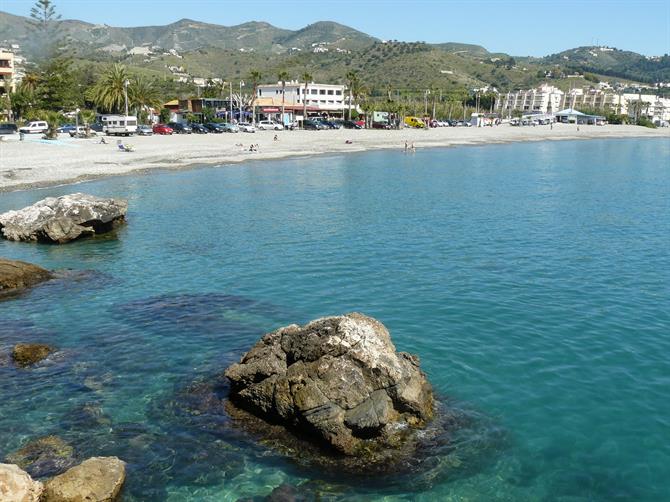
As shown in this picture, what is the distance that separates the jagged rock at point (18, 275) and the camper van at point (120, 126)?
69.3 metres

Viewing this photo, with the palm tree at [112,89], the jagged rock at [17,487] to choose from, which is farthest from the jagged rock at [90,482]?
the palm tree at [112,89]

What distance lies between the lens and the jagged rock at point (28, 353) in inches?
679

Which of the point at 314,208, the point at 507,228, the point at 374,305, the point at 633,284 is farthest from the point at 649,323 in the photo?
the point at 314,208

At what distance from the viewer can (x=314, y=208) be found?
143 ft

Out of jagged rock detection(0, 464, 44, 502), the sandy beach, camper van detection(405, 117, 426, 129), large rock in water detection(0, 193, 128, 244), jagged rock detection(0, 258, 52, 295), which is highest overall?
camper van detection(405, 117, 426, 129)

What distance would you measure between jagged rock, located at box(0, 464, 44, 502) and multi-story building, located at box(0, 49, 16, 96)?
428 feet

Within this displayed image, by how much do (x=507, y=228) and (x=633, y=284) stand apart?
12.1 m

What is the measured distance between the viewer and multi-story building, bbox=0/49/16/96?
12381 cm

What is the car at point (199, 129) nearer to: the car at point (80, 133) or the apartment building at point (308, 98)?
the car at point (80, 133)

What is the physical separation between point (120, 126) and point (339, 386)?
284ft

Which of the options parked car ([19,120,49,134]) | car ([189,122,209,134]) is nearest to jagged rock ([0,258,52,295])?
parked car ([19,120,49,134])

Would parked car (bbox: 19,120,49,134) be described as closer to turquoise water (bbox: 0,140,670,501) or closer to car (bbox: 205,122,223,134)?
car (bbox: 205,122,223,134)

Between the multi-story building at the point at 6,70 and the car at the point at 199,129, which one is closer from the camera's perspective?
the car at the point at 199,129

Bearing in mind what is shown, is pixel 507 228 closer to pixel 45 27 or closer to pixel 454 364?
pixel 454 364
